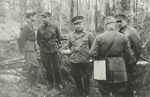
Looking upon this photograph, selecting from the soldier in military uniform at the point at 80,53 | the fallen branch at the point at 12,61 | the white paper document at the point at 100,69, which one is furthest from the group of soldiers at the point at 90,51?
the fallen branch at the point at 12,61

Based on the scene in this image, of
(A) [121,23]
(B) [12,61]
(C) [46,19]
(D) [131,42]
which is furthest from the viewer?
(B) [12,61]

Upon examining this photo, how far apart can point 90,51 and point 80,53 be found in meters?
0.99

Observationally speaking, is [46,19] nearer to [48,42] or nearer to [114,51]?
[48,42]

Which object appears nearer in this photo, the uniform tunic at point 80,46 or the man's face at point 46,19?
the uniform tunic at point 80,46

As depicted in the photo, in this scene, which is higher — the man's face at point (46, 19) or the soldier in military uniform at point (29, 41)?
the man's face at point (46, 19)

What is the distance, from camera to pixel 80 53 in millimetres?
5129

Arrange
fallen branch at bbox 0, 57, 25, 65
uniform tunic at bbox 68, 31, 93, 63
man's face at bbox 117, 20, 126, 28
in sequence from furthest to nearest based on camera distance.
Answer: fallen branch at bbox 0, 57, 25, 65, uniform tunic at bbox 68, 31, 93, 63, man's face at bbox 117, 20, 126, 28

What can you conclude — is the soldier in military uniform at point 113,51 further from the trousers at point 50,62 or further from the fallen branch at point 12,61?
the fallen branch at point 12,61

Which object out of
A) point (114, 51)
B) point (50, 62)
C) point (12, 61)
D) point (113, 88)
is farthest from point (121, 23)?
point (12, 61)

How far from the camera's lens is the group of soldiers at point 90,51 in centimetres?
408

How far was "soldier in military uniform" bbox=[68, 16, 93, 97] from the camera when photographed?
514 cm

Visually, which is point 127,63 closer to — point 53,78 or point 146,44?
point 146,44

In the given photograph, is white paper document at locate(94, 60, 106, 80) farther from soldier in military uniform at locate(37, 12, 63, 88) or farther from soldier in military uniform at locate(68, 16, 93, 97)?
soldier in military uniform at locate(37, 12, 63, 88)

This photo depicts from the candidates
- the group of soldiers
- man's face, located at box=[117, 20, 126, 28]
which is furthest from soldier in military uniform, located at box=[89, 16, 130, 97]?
man's face, located at box=[117, 20, 126, 28]
